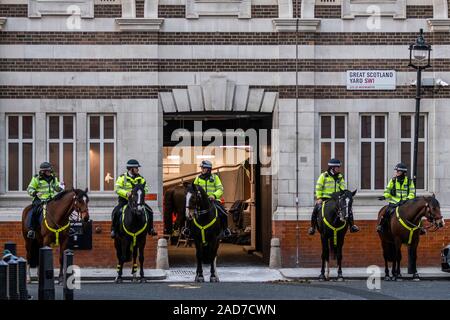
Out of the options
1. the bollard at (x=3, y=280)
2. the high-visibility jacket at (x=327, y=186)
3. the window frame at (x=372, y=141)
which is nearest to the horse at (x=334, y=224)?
the high-visibility jacket at (x=327, y=186)

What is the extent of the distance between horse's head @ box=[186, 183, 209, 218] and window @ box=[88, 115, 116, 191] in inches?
158

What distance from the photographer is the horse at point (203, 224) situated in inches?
862

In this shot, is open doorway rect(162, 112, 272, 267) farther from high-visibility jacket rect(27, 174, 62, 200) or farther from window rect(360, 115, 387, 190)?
high-visibility jacket rect(27, 174, 62, 200)

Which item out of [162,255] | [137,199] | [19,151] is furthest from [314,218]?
[19,151]

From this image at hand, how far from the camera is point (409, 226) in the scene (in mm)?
22812

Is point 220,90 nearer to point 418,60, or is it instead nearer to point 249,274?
point 249,274

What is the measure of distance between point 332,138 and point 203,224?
485 centimetres

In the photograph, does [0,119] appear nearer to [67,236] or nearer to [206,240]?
[67,236]

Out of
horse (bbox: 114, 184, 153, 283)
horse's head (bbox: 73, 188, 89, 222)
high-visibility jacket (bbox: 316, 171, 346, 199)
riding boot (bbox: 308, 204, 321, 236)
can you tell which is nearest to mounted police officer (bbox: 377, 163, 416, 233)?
high-visibility jacket (bbox: 316, 171, 346, 199)

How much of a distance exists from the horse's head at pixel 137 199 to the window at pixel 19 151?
172 inches

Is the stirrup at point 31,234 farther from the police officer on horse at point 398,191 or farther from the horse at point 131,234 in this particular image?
the police officer on horse at point 398,191
